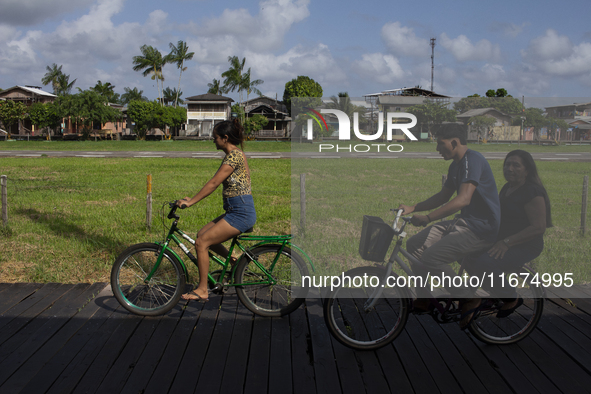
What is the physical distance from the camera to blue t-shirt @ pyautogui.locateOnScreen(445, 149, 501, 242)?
359cm

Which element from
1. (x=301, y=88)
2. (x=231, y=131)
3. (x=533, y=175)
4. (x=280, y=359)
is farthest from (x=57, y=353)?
(x=301, y=88)

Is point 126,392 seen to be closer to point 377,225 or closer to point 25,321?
point 25,321

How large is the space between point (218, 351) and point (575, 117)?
367cm

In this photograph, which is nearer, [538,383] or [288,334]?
[538,383]

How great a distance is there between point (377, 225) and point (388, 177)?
118cm

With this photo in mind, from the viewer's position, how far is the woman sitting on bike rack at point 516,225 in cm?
365

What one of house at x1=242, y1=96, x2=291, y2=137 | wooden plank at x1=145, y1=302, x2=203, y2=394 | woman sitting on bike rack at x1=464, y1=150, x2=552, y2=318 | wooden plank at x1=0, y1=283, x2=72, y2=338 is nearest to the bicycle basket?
woman sitting on bike rack at x1=464, y1=150, x2=552, y2=318

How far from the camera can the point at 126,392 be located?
309cm

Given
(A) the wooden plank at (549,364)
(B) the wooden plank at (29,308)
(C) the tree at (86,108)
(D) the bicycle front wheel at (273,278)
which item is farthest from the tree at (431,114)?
(C) the tree at (86,108)

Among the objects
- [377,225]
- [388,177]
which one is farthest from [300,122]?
[377,225]

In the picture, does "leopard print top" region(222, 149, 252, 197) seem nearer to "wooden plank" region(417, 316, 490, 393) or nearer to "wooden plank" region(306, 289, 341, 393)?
"wooden plank" region(306, 289, 341, 393)

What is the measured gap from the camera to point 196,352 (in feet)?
12.1

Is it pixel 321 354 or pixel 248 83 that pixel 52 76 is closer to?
pixel 248 83

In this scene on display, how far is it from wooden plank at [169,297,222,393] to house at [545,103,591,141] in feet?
11.8
